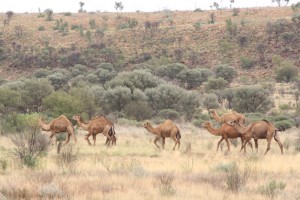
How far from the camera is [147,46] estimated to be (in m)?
82.2

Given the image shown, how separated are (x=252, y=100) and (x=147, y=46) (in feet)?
126

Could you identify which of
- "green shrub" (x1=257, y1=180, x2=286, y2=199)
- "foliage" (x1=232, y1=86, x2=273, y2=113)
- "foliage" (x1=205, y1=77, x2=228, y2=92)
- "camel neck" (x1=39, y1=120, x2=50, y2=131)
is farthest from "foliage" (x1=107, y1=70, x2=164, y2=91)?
"green shrub" (x1=257, y1=180, x2=286, y2=199)

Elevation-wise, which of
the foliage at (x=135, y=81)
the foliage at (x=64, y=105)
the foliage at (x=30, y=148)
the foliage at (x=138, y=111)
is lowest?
the foliage at (x=138, y=111)

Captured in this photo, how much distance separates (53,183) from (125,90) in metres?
31.2

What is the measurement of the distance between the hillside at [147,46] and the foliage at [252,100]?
24.6 metres

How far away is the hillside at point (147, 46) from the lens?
75.8 m

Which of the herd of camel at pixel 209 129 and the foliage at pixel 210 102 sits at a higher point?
the herd of camel at pixel 209 129

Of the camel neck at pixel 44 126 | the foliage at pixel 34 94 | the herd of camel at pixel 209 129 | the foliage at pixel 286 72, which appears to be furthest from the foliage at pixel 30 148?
the foliage at pixel 286 72

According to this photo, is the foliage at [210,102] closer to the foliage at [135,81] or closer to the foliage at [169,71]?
the foliage at [135,81]

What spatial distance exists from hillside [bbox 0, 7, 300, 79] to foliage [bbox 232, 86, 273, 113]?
24.6 metres

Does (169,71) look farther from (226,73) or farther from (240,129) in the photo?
(240,129)

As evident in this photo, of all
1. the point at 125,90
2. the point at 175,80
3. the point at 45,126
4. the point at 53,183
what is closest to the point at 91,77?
the point at 175,80

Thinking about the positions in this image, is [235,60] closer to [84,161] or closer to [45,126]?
[45,126]

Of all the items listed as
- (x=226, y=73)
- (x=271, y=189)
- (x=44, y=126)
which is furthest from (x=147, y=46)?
(x=271, y=189)
